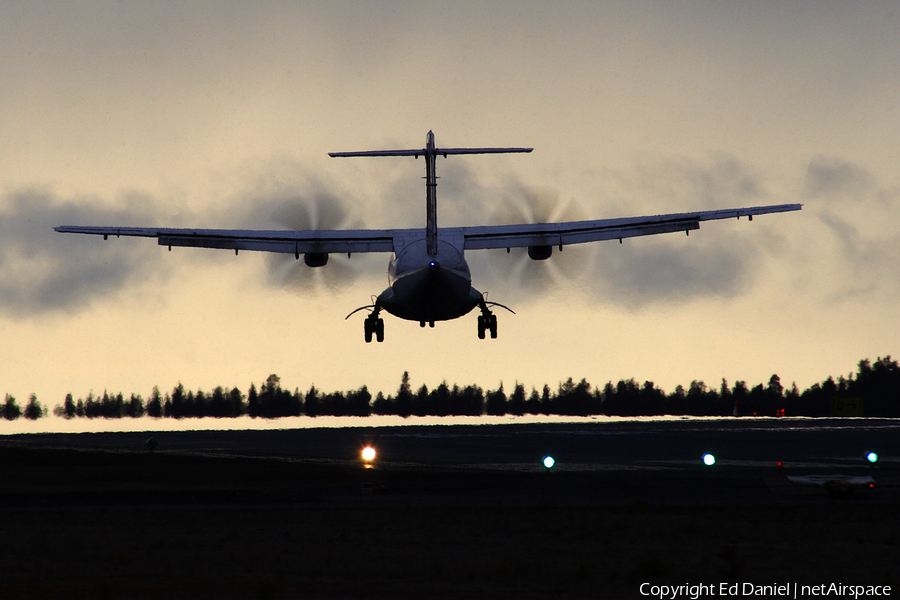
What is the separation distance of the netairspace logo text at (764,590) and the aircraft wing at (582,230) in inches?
1083

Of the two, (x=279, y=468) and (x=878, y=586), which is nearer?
(x=878, y=586)

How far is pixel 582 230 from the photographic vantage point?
48500 mm

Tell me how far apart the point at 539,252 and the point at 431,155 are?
689cm

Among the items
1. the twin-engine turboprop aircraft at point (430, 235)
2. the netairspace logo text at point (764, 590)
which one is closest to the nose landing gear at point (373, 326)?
the twin-engine turboprop aircraft at point (430, 235)

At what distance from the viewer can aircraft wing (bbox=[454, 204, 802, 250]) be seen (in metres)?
48.3

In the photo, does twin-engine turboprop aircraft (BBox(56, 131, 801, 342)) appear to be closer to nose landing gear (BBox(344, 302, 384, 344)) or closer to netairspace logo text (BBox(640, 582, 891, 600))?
nose landing gear (BBox(344, 302, 384, 344))

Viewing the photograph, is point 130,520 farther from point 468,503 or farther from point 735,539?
point 735,539

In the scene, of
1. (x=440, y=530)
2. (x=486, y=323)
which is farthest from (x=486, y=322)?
(x=440, y=530)

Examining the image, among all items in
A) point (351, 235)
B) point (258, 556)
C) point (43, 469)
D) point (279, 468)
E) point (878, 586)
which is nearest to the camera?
point (878, 586)

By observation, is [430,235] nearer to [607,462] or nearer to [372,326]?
[372,326]

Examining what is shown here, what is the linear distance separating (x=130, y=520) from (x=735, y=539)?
63.2ft

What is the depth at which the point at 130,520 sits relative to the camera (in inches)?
1358

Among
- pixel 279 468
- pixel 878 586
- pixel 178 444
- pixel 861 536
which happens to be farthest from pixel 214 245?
pixel 178 444

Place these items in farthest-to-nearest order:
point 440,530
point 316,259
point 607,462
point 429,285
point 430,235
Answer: point 607,462
point 316,259
point 430,235
point 429,285
point 440,530
